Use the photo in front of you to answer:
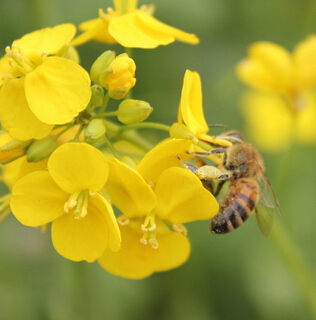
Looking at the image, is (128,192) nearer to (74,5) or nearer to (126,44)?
(126,44)

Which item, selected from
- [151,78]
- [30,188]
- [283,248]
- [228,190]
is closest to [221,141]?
[228,190]

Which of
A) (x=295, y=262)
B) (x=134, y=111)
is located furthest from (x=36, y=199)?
(x=295, y=262)

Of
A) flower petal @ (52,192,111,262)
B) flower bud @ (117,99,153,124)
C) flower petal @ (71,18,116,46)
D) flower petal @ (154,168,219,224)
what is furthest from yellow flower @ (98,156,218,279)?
flower petal @ (71,18,116,46)

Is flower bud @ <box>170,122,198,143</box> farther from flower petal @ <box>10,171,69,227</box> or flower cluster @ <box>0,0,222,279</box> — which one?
flower petal @ <box>10,171,69,227</box>

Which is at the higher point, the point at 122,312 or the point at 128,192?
the point at 128,192

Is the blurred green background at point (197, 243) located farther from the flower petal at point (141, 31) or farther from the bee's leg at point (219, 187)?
the flower petal at point (141, 31)

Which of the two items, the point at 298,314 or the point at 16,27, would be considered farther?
the point at 16,27
